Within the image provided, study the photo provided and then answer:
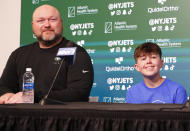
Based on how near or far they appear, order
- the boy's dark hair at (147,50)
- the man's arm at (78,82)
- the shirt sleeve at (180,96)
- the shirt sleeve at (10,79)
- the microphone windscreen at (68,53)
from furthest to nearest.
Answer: the shirt sleeve at (10,79), the boy's dark hair at (147,50), the shirt sleeve at (180,96), the man's arm at (78,82), the microphone windscreen at (68,53)

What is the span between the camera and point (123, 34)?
3881 mm

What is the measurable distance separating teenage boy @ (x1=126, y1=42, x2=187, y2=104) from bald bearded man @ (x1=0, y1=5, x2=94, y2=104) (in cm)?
38

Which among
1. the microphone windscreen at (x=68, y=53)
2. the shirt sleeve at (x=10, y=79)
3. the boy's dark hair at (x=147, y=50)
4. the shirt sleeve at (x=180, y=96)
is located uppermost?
the boy's dark hair at (x=147, y=50)

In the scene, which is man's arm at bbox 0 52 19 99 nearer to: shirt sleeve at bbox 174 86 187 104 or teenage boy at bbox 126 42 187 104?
teenage boy at bbox 126 42 187 104

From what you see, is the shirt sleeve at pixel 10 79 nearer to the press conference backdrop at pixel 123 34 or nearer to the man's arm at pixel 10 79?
the man's arm at pixel 10 79

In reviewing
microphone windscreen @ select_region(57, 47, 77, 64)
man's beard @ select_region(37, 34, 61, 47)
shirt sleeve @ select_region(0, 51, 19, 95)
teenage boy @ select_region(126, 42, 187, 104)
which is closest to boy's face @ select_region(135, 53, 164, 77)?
teenage boy @ select_region(126, 42, 187, 104)

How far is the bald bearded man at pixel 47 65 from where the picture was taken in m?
2.52

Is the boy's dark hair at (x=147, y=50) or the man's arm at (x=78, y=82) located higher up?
the boy's dark hair at (x=147, y=50)

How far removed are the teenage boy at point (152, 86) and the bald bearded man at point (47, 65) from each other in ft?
1.24

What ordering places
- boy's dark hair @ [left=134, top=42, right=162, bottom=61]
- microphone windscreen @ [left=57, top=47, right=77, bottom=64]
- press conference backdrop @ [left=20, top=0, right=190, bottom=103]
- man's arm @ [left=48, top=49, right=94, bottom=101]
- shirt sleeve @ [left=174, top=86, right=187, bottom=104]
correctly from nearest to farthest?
microphone windscreen @ [left=57, top=47, right=77, bottom=64]
man's arm @ [left=48, top=49, right=94, bottom=101]
shirt sleeve @ [left=174, top=86, right=187, bottom=104]
boy's dark hair @ [left=134, top=42, right=162, bottom=61]
press conference backdrop @ [left=20, top=0, right=190, bottom=103]

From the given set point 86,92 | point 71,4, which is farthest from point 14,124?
point 71,4

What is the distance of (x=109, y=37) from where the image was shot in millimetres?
3957

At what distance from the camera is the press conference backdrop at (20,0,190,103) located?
3.60 m

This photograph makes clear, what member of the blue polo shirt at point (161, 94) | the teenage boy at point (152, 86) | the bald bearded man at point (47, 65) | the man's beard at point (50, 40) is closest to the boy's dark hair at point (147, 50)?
the teenage boy at point (152, 86)
